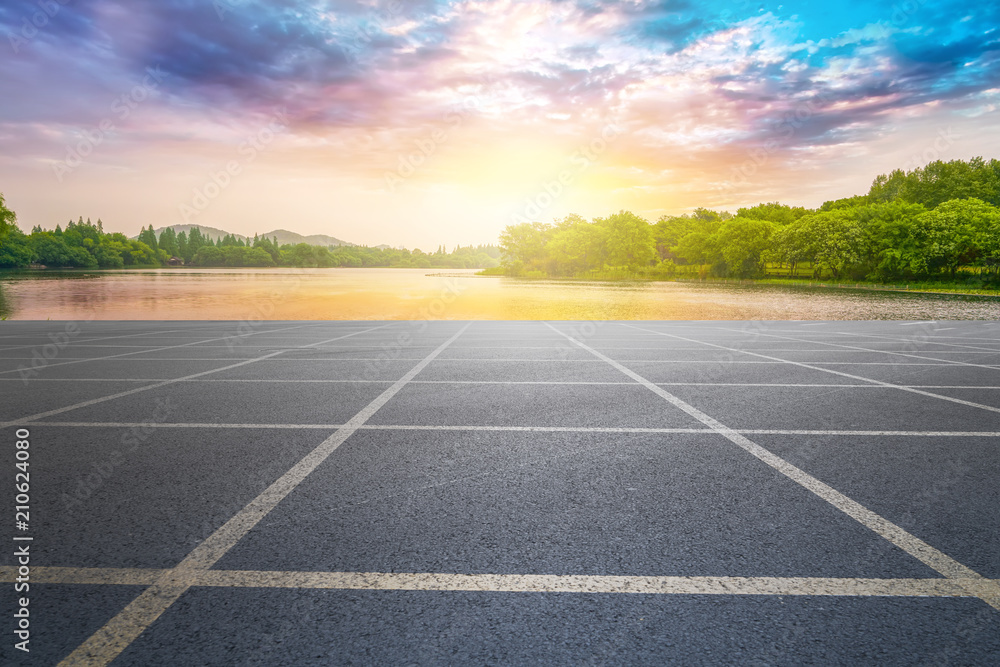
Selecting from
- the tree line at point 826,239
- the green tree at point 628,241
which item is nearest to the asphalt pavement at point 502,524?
the tree line at point 826,239

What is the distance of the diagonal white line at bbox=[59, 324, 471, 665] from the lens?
88.0 inches

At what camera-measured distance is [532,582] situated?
8.88ft

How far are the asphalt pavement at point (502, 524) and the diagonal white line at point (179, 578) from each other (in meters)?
0.02

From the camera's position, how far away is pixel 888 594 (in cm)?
263

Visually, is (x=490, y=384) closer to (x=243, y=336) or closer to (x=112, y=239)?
(x=243, y=336)

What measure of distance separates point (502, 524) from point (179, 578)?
179 centimetres

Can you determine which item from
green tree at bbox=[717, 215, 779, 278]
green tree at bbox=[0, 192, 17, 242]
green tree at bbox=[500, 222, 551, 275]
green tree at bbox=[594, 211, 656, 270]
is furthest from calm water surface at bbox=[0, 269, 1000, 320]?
green tree at bbox=[500, 222, 551, 275]

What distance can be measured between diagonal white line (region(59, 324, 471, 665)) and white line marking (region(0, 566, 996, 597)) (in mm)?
72

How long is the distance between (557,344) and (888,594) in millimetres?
10474

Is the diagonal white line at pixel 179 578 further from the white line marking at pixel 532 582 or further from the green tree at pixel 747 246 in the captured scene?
the green tree at pixel 747 246

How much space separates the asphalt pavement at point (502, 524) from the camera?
231 centimetres

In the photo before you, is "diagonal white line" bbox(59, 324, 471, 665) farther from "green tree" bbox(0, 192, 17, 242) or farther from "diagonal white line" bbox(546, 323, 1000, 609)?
"green tree" bbox(0, 192, 17, 242)

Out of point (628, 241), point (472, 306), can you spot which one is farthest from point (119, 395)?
point (628, 241)

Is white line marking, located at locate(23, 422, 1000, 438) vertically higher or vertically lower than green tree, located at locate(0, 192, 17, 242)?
lower
